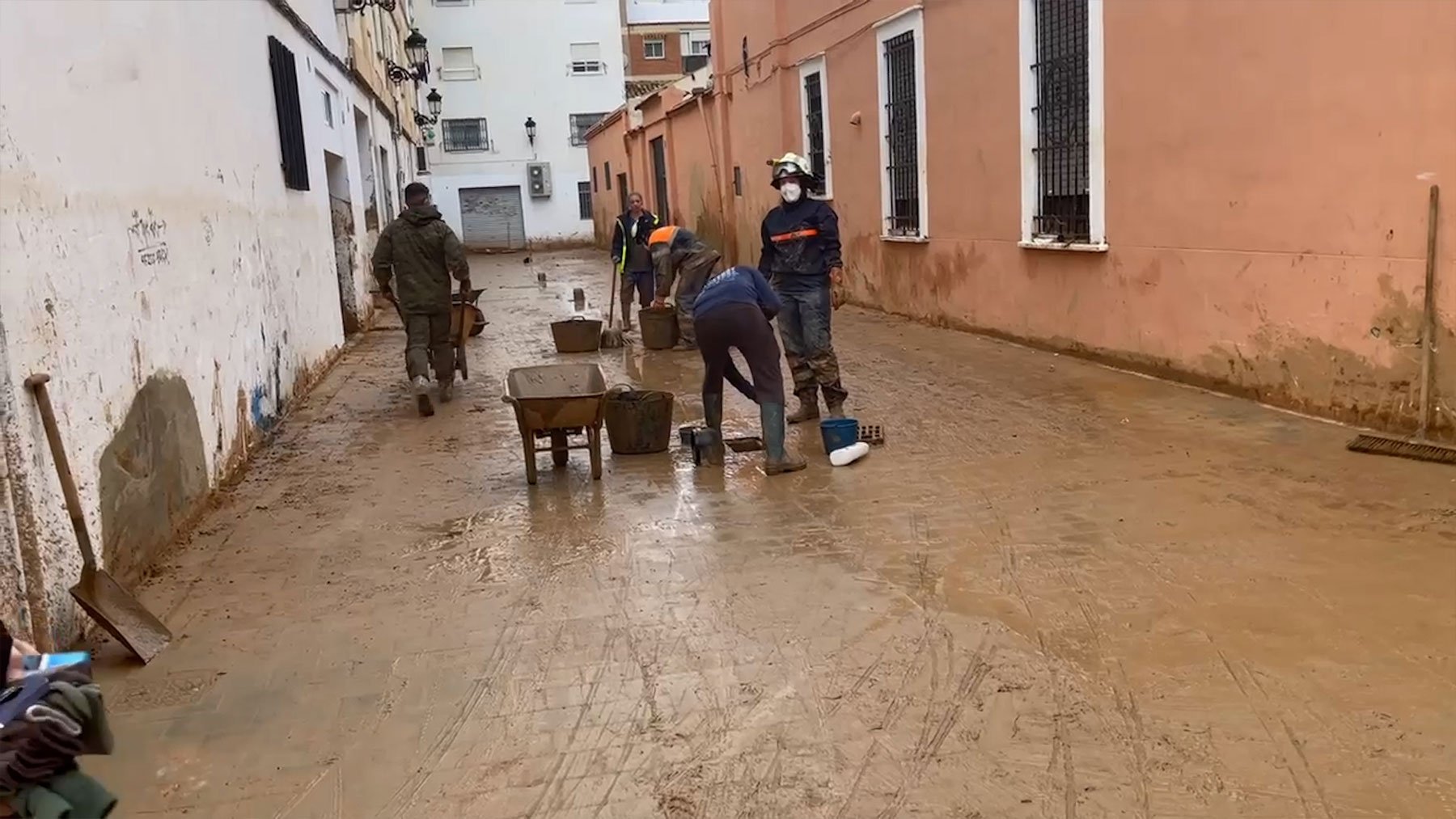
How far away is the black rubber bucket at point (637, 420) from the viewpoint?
275 inches

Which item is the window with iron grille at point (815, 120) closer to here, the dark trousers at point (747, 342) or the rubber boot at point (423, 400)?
the rubber boot at point (423, 400)

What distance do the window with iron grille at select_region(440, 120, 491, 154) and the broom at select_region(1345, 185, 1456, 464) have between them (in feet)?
106

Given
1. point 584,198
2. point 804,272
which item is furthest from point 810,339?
point 584,198

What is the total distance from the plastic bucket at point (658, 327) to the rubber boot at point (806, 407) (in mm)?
3736

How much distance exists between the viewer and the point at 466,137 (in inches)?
1409

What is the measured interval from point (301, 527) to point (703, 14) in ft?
127

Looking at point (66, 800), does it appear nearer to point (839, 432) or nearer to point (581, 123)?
point (839, 432)

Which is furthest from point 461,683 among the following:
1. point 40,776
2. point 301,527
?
point 301,527

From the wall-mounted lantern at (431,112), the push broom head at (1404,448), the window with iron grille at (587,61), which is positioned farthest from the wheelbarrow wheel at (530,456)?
the window with iron grille at (587,61)

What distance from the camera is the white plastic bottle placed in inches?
255

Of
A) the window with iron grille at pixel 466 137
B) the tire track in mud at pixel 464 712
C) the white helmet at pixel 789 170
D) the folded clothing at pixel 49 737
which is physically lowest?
the tire track in mud at pixel 464 712

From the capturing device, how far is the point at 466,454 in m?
7.23

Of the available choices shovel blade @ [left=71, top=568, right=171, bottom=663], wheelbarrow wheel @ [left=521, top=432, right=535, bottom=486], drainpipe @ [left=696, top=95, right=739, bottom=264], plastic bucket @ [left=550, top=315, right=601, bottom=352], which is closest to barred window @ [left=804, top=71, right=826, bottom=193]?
drainpipe @ [left=696, top=95, right=739, bottom=264]

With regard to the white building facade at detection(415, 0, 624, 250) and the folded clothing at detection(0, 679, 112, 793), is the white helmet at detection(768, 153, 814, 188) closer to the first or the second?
the folded clothing at detection(0, 679, 112, 793)
